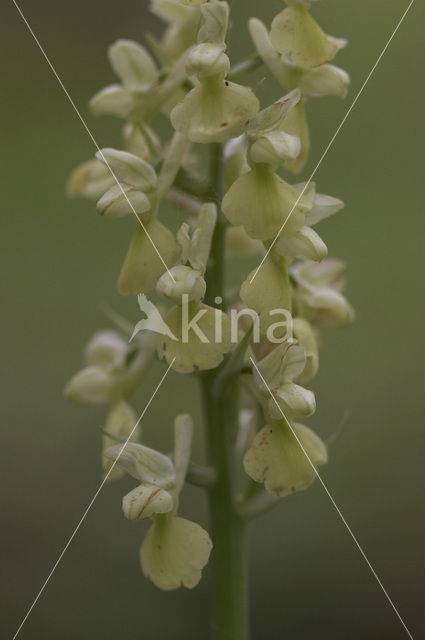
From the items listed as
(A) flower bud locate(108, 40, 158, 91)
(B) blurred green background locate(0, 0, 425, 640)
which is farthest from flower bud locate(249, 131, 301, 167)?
(B) blurred green background locate(0, 0, 425, 640)

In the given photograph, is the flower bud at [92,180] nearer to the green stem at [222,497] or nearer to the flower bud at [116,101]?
the flower bud at [116,101]

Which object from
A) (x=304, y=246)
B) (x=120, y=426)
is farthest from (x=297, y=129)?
(x=120, y=426)

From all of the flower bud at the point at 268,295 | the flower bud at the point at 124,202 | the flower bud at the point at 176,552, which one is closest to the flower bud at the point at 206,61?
the flower bud at the point at 124,202

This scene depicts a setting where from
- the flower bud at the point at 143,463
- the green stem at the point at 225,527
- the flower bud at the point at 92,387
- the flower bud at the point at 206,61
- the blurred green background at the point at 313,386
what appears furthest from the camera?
the blurred green background at the point at 313,386

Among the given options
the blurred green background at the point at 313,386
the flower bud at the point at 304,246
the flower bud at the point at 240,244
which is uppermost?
the flower bud at the point at 304,246

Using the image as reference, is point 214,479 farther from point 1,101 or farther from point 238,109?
point 1,101

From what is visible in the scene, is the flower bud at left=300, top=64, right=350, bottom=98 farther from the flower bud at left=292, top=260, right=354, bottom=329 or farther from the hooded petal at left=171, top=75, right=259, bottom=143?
the flower bud at left=292, top=260, right=354, bottom=329
